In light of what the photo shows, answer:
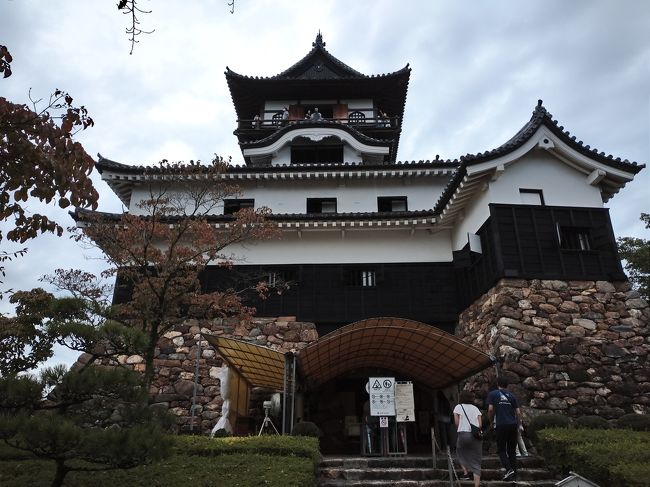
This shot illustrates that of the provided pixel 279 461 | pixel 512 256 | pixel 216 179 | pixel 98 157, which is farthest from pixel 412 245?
pixel 98 157

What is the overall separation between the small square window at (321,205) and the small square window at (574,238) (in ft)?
25.3

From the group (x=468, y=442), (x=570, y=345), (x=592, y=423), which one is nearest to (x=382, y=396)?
(x=468, y=442)

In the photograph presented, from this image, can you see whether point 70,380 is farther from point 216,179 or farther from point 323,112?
point 323,112

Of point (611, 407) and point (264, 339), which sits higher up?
point (264, 339)

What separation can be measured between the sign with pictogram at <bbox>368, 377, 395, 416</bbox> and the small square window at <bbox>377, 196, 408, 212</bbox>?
26.6 ft

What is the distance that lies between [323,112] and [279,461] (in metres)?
19.3

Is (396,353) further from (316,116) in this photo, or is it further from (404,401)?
(316,116)

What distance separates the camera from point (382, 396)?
10852mm

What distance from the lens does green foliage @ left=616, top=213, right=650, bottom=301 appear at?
20703 millimetres

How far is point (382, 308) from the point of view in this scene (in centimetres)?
1504

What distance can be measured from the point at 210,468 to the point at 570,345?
8.90m

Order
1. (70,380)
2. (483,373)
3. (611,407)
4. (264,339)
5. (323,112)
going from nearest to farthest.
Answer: (70,380), (611,407), (483,373), (264,339), (323,112)

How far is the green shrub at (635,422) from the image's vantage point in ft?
32.2

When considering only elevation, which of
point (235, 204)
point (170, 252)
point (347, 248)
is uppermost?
point (235, 204)
